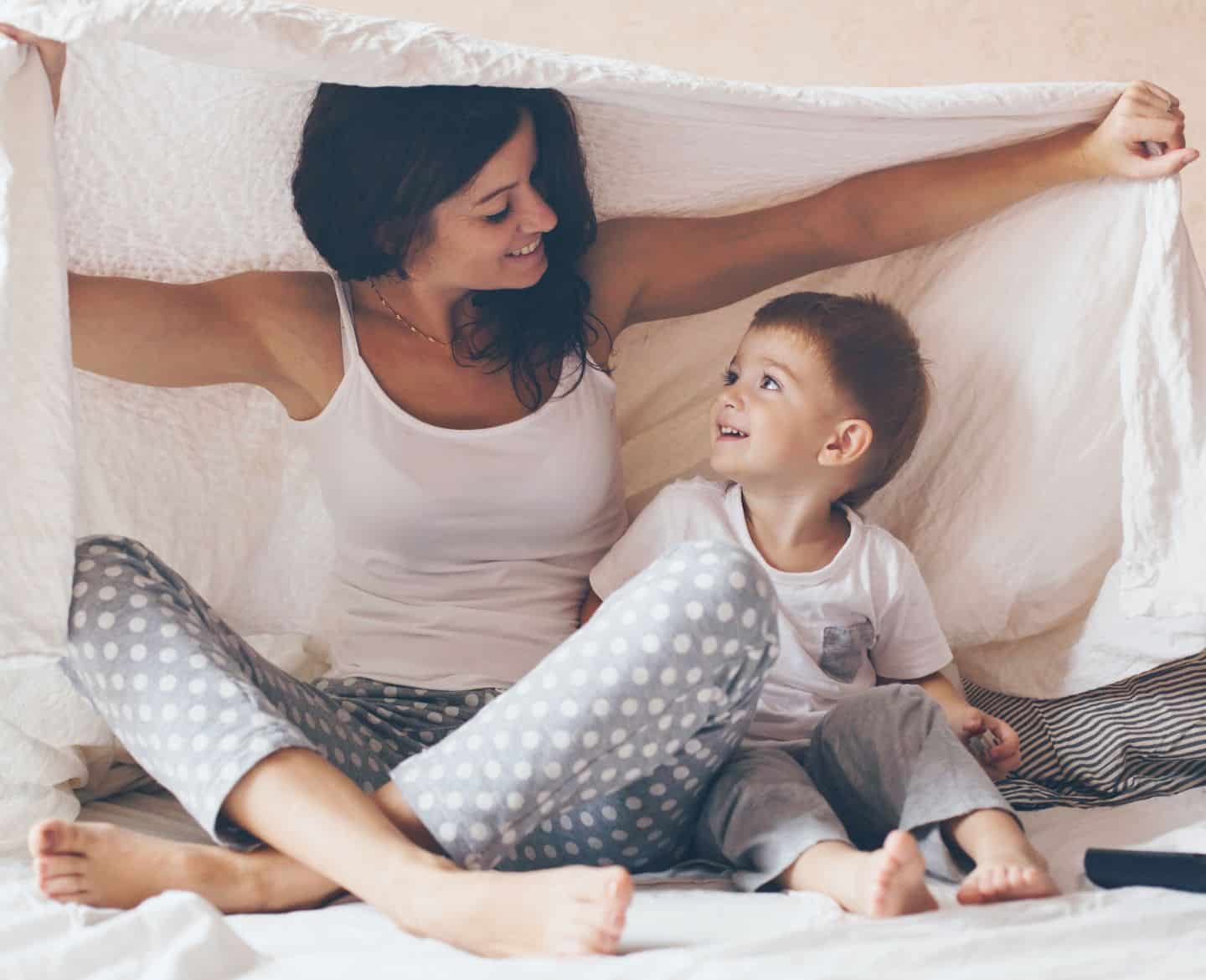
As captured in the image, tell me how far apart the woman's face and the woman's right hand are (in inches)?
12.2

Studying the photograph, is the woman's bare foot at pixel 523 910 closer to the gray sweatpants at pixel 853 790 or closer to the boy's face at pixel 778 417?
the gray sweatpants at pixel 853 790

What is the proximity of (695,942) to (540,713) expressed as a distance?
0.17 meters

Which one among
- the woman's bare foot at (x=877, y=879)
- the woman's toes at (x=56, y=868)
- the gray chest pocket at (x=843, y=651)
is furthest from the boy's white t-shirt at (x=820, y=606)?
the woman's toes at (x=56, y=868)

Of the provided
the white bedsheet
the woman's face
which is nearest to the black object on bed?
the white bedsheet

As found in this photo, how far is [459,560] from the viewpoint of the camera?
123 cm

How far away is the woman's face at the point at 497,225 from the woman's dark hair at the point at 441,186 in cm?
1

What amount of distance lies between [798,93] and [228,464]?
63 centimetres

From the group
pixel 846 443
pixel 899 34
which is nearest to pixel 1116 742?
pixel 846 443

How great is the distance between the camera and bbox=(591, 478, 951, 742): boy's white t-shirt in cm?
115

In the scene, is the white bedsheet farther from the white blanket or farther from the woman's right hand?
the woman's right hand

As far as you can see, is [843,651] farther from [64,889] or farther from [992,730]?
[64,889]

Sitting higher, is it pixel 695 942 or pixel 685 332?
pixel 685 332

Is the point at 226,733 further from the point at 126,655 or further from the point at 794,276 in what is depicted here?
the point at 794,276

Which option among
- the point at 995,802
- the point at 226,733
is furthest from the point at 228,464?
the point at 995,802
